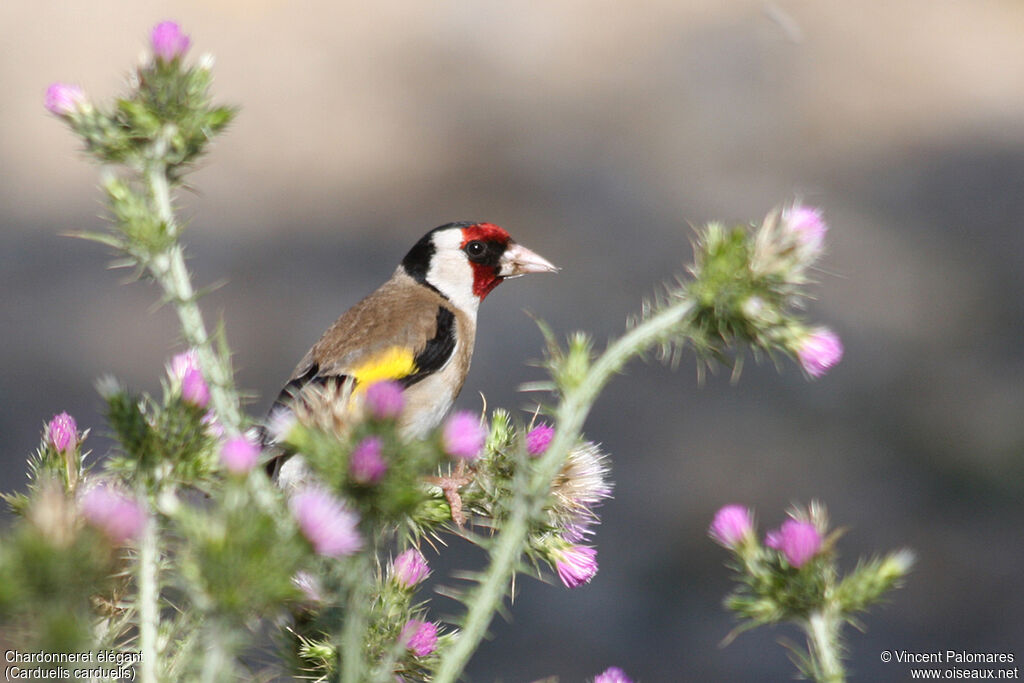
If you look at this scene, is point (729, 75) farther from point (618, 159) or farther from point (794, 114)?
point (618, 159)

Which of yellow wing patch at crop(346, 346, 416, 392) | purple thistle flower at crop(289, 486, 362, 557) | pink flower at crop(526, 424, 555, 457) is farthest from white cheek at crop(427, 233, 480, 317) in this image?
purple thistle flower at crop(289, 486, 362, 557)

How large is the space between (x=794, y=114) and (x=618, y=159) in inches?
62.8

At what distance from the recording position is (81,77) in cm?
Answer: 909

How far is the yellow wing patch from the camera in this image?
2.89m

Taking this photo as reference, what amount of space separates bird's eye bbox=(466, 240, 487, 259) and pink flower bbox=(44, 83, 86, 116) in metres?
2.03

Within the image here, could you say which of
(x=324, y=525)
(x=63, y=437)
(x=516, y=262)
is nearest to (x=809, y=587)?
(x=324, y=525)

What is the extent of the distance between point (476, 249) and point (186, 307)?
2.27 meters

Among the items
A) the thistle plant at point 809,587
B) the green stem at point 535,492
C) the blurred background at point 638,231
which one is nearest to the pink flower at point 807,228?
the green stem at point 535,492

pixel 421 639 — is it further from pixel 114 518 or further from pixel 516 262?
pixel 516 262

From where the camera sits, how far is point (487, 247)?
3.52 m

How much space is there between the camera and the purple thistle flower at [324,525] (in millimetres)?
992

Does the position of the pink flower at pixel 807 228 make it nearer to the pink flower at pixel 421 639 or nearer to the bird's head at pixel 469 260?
the pink flower at pixel 421 639

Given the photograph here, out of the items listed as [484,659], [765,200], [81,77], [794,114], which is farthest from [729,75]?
[484,659]

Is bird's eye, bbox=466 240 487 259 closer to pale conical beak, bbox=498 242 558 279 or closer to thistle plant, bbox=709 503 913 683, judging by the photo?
pale conical beak, bbox=498 242 558 279
